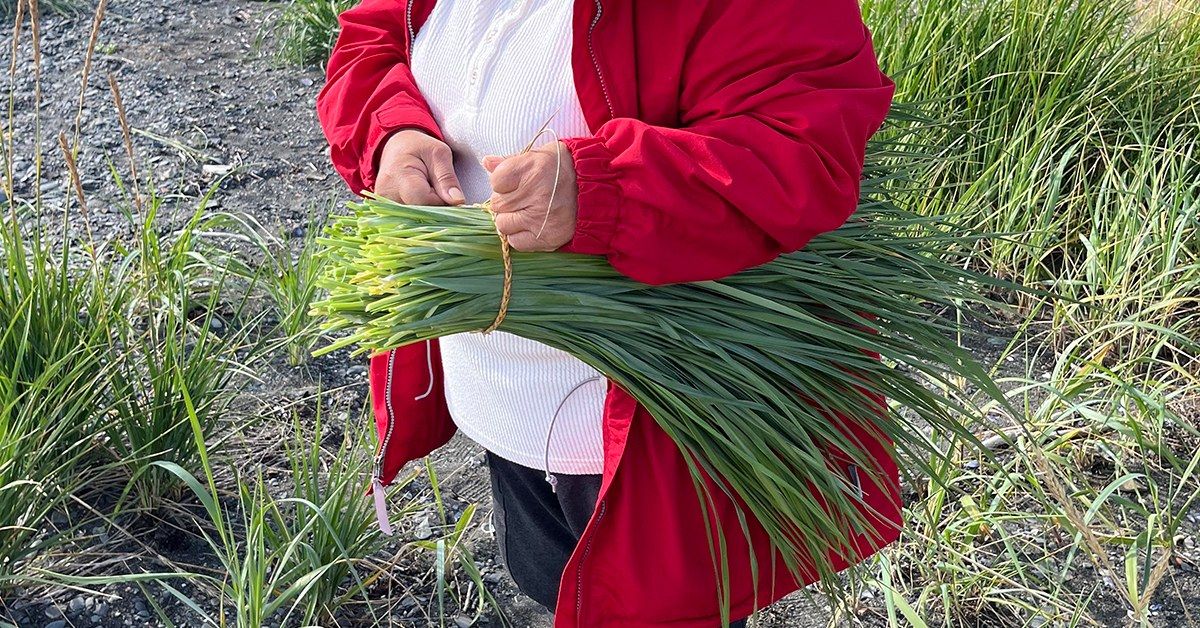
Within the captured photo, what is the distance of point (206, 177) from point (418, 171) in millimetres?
2296

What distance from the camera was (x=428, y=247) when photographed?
1343 mm

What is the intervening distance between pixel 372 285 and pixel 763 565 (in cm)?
65

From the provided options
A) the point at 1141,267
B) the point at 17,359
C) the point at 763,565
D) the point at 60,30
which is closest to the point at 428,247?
the point at 763,565

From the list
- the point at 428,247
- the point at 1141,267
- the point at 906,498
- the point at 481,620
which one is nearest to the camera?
the point at 428,247

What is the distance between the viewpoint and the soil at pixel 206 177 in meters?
2.15

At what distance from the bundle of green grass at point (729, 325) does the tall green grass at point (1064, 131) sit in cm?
127

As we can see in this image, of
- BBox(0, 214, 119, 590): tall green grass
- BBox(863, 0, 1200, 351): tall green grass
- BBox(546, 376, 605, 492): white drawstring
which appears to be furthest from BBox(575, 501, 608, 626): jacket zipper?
BBox(863, 0, 1200, 351): tall green grass

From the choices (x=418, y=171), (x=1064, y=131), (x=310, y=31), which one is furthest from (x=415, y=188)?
(x=310, y=31)

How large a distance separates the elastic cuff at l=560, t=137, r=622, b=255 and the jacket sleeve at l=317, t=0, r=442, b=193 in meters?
0.35

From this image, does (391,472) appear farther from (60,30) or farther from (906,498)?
(60,30)

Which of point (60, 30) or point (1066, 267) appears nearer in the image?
point (1066, 267)

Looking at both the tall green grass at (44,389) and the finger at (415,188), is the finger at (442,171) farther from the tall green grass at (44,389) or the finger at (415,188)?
the tall green grass at (44,389)

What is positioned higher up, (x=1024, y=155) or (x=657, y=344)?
(x=657, y=344)

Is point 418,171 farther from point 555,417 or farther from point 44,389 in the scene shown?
point 44,389
